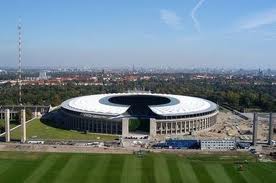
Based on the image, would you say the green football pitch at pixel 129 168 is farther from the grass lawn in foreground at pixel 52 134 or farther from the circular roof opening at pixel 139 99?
the circular roof opening at pixel 139 99

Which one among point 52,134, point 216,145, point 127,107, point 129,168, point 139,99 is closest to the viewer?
point 129,168

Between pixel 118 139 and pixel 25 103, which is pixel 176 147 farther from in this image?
pixel 25 103

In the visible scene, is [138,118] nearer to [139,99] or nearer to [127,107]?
[127,107]

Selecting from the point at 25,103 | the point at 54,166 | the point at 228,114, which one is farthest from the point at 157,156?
the point at 25,103

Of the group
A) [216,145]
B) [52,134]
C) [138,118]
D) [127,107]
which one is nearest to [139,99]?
[127,107]

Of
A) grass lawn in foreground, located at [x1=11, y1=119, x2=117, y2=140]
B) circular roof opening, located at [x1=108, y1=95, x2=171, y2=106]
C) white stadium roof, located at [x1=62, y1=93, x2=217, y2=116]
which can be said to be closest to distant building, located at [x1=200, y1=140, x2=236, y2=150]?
white stadium roof, located at [x1=62, y1=93, x2=217, y2=116]

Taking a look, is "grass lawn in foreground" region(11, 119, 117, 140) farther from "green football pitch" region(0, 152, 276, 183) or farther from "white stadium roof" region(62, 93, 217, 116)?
"green football pitch" region(0, 152, 276, 183)

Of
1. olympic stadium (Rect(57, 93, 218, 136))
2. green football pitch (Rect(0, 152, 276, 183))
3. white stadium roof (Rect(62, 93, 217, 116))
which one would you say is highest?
white stadium roof (Rect(62, 93, 217, 116))
